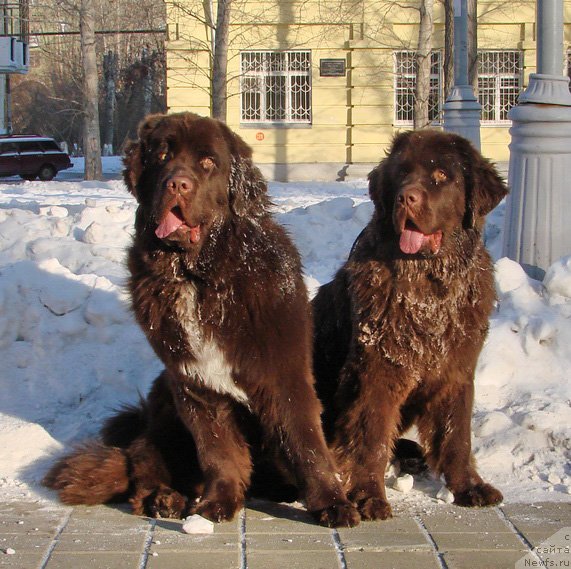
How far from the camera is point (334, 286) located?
477cm

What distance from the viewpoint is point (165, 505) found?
403 centimetres

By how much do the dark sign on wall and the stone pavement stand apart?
70.4 ft

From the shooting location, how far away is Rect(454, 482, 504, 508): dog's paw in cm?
412

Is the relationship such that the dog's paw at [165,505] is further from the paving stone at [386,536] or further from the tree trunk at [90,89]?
the tree trunk at [90,89]

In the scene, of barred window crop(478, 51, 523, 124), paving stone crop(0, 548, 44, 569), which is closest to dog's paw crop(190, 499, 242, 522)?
paving stone crop(0, 548, 44, 569)

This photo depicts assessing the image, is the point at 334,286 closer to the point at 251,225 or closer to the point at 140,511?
the point at 251,225

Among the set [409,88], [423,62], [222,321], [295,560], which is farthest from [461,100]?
A: [409,88]

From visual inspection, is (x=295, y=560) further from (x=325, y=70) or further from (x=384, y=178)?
(x=325, y=70)

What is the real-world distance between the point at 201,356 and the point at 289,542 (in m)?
0.88

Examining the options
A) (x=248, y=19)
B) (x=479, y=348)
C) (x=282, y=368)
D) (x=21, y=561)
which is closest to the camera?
(x=21, y=561)

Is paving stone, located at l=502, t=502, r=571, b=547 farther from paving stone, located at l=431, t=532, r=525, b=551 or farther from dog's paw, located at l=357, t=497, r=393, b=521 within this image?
dog's paw, located at l=357, t=497, r=393, b=521

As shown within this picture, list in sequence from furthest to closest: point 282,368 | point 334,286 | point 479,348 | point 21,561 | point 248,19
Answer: point 248,19
point 334,286
point 479,348
point 282,368
point 21,561

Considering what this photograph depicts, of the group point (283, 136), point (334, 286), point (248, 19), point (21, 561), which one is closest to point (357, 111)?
point (283, 136)

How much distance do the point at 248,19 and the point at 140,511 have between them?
2196 centimetres
